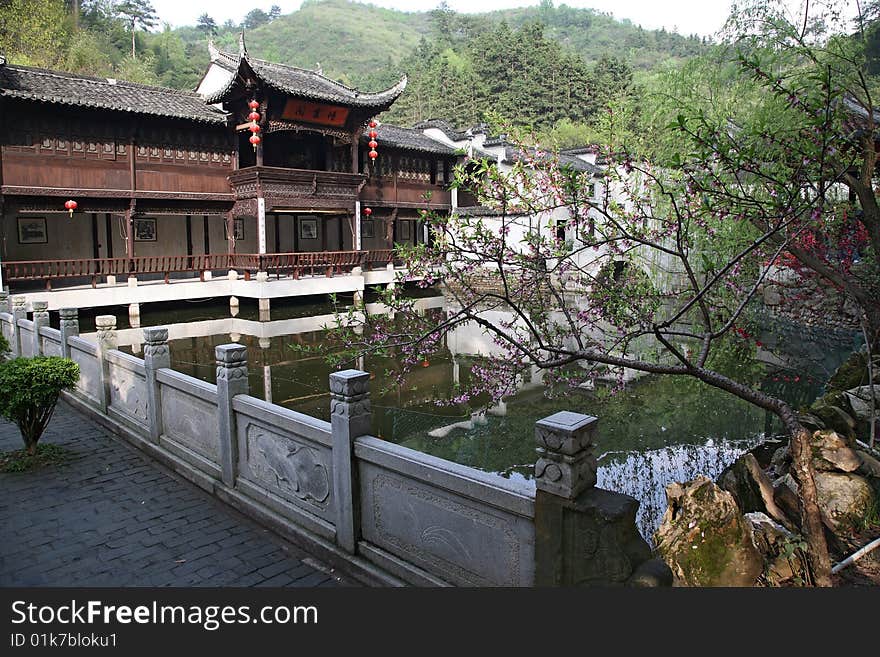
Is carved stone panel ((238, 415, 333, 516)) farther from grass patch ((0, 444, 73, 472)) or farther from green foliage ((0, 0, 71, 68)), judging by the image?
green foliage ((0, 0, 71, 68))

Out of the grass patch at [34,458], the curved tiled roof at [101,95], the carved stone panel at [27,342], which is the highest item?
the curved tiled roof at [101,95]

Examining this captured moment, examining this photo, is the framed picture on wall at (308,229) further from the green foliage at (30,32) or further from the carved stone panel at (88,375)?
the carved stone panel at (88,375)

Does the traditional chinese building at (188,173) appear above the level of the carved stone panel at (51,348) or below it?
above

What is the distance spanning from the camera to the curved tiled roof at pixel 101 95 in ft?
52.1

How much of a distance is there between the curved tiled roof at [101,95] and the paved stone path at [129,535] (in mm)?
13389

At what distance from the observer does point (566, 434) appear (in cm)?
272

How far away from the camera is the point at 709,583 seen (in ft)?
14.4

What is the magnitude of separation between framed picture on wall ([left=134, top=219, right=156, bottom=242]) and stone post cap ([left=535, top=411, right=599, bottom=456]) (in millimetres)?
21076

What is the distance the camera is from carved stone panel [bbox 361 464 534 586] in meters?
3.06

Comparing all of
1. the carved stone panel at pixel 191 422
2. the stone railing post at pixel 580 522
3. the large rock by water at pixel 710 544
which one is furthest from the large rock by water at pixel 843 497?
the carved stone panel at pixel 191 422

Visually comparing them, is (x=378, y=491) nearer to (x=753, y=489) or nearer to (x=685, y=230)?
(x=685, y=230)

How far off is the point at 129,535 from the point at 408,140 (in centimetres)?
2332

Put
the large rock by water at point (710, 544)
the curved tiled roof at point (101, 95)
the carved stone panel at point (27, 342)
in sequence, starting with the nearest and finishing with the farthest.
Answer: the large rock by water at point (710, 544)
the carved stone panel at point (27, 342)
the curved tiled roof at point (101, 95)

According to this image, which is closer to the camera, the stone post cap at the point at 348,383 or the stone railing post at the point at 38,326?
the stone post cap at the point at 348,383
